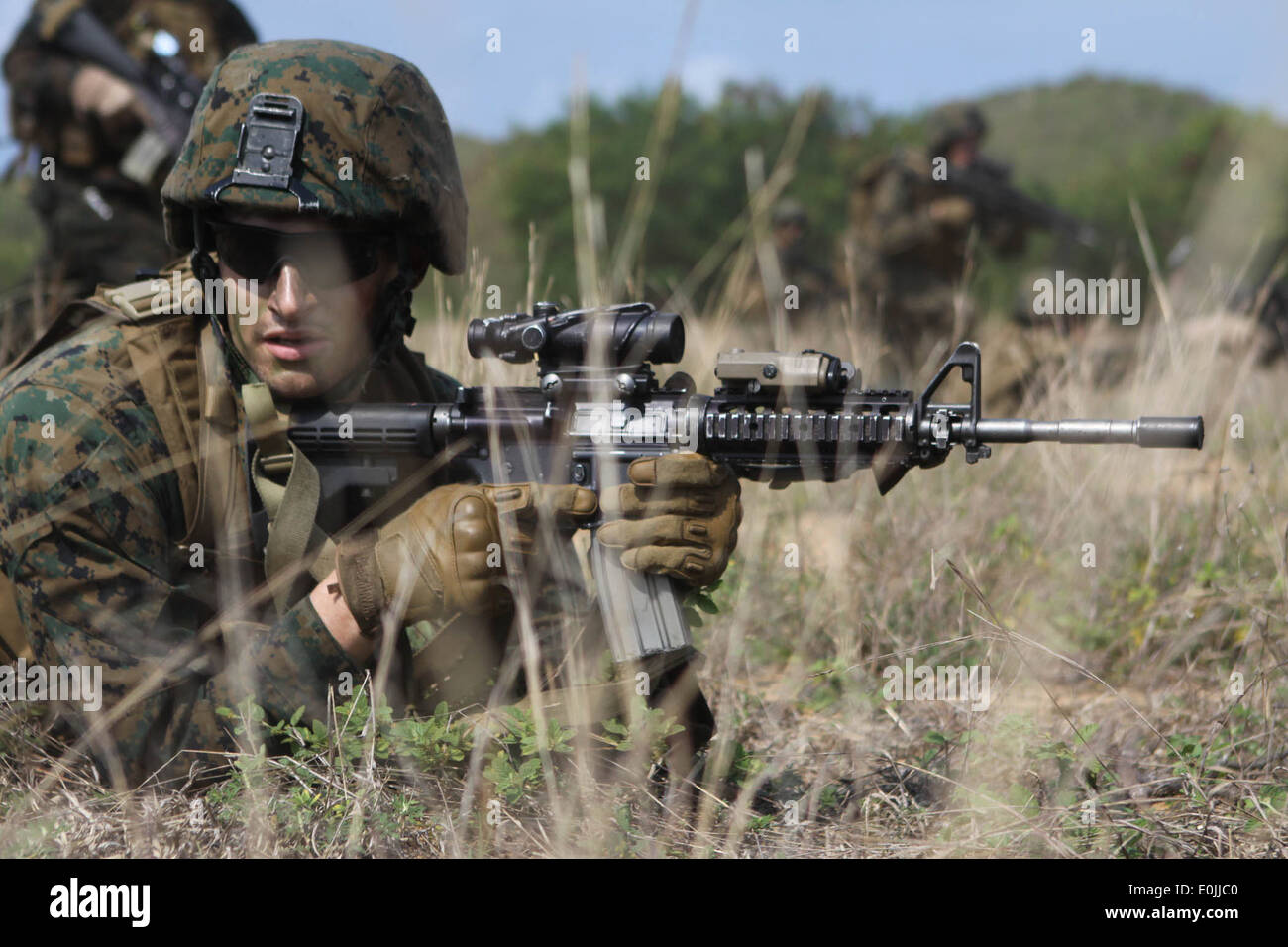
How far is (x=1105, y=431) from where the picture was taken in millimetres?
2689

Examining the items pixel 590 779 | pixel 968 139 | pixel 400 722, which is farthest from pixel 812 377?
pixel 968 139

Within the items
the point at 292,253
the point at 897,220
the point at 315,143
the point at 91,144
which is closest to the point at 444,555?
the point at 292,253

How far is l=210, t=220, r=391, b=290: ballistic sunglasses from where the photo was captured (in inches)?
118

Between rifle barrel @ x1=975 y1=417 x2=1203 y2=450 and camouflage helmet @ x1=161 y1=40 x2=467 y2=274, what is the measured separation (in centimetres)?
148

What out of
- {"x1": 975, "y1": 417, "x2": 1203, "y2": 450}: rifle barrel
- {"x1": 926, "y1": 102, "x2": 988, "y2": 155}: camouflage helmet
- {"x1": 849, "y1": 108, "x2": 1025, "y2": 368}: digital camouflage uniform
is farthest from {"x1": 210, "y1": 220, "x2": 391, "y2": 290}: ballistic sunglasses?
{"x1": 926, "y1": 102, "x2": 988, "y2": 155}: camouflage helmet

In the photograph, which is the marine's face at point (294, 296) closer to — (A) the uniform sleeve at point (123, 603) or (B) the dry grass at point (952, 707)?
(A) the uniform sleeve at point (123, 603)

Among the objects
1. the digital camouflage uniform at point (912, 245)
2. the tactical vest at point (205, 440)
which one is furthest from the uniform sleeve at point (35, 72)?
the digital camouflage uniform at point (912, 245)

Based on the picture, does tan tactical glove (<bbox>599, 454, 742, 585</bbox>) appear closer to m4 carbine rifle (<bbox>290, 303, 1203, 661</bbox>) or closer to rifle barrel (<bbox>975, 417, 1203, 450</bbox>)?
m4 carbine rifle (<bbox>290, 303, 1203, 661</bbox>)

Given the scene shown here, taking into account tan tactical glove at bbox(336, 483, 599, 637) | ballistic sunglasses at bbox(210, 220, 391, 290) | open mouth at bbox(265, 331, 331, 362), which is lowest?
tan tactical glove at bbox(336, 483, 599, 637)

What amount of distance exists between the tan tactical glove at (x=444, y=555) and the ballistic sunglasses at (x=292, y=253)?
0.59m

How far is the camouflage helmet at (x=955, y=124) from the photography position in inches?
573

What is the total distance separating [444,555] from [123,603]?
687 mm
